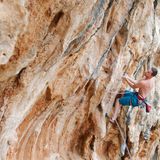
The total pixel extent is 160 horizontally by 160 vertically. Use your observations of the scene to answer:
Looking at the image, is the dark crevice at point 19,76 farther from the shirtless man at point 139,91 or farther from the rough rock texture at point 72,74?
the shirtless man at point 139,91

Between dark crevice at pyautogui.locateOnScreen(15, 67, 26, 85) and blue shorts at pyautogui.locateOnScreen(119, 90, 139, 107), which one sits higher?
dark crevice at pyautogui.locateOnScreen(15, 67, 26, 85)

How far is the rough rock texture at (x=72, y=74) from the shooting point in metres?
5.46

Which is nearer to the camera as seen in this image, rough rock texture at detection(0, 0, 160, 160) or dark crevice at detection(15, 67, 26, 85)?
rough rock texture at detection(0, 0, 160, 160)

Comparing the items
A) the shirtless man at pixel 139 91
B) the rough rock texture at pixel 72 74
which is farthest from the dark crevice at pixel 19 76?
the shirtless man at pixel 139 91

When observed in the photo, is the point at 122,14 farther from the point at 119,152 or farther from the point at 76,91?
the point at 119,152

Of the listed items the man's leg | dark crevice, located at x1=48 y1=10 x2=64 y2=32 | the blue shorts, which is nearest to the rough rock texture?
dark crevice, located at x1=48 y1=10 x2=64 y2=32

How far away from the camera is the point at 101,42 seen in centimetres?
809

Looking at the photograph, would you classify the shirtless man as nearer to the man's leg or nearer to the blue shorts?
the blue shorts

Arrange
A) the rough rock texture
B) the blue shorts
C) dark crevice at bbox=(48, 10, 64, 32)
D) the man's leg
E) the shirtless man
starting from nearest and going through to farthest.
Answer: the rough rock texture, dark crevice at bbox=(48, 10, 64, 32), the shirtless man, the blue shorts, the man's leg

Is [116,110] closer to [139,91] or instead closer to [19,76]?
[139,91]

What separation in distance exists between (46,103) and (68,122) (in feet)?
5.39

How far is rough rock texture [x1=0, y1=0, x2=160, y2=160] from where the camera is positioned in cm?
546

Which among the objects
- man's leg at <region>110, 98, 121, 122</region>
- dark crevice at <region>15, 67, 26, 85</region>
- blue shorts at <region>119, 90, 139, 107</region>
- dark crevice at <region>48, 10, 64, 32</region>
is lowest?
man's leg at <region>110, 98, 121, 122</region>

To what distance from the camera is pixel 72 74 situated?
7.63 metres
